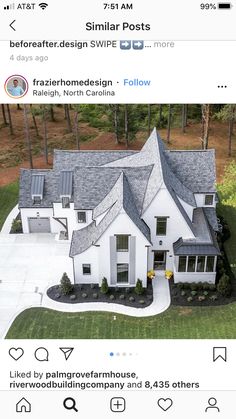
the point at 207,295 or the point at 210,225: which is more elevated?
the point at 210,225

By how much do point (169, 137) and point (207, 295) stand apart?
30960 mm

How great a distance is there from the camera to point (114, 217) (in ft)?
110

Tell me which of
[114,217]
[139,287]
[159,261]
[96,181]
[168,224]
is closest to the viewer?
[114,217]

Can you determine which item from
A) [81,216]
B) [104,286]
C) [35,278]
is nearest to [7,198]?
[81,216]

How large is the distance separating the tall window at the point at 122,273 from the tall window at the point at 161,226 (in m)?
3.52
